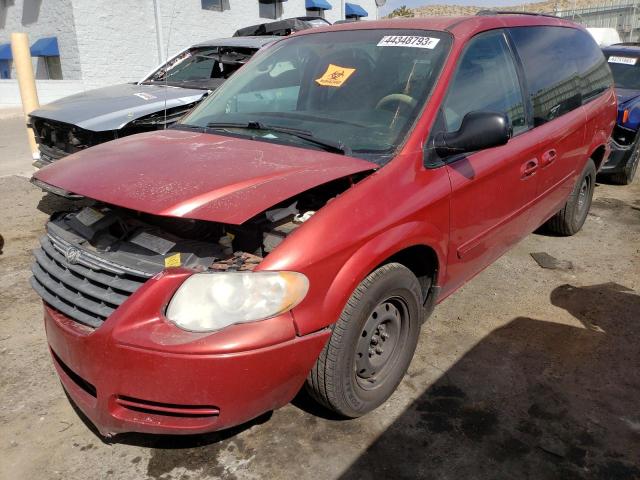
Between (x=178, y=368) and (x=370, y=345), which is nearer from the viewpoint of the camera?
(x=178, y=368)

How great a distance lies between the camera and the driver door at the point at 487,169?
2.82 m

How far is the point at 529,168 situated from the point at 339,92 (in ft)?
4.37

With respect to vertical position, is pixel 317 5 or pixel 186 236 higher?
pixel 317 5

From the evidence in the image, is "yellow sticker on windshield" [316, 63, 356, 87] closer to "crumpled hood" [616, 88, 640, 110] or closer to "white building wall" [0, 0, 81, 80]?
"crumpled hood" [616, 88, 640, 110]

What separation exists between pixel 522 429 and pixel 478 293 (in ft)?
4.93

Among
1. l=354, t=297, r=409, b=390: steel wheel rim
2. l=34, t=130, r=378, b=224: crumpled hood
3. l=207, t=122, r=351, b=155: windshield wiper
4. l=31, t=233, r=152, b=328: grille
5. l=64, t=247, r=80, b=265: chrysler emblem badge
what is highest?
l=207, t=122, r=351, b=155: windshield wiper

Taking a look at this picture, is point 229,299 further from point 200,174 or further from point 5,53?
point 5,53

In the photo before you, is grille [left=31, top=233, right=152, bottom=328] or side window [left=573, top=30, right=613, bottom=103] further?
side window [left=573, top=30, right=613, bottom=103]

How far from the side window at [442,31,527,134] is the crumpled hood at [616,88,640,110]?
393 cm

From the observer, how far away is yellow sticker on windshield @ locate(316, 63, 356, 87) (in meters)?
3.02

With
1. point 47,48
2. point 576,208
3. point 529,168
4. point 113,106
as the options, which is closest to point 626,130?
point 576,208

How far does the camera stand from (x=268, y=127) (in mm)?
2900

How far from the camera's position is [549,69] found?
3.76 m

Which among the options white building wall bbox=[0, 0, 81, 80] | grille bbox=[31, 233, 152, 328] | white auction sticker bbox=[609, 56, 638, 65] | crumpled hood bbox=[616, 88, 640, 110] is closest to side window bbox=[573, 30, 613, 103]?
crumpled hood bbox=[616, 88, 640, 110]
